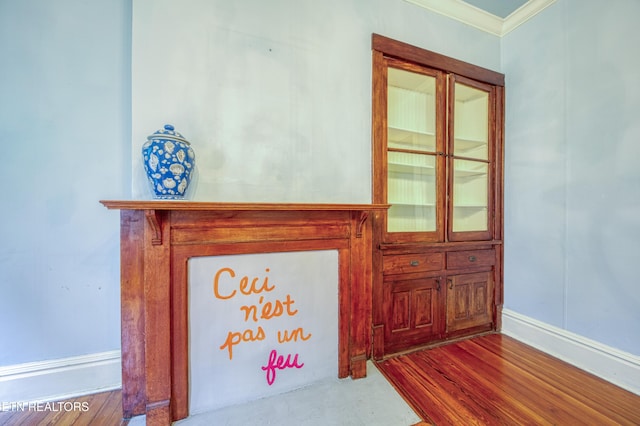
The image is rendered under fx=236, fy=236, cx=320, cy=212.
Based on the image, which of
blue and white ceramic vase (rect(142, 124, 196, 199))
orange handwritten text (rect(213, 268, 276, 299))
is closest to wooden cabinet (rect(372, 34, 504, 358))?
orange handwritten text (rect(213, 268, 276, 299))

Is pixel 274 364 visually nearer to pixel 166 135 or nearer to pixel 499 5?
pixel 166 135

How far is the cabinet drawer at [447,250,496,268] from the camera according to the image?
2.02 metres

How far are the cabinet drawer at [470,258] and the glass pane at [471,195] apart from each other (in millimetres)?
216

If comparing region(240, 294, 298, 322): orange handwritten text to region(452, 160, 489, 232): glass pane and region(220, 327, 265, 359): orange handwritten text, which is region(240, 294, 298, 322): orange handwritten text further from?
region(452, 160, 489, 232): glass pane

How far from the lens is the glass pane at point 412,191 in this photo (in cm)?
195

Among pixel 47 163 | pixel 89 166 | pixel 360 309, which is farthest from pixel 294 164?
pixel 47 163

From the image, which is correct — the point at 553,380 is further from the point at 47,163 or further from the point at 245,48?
the point at 47,163

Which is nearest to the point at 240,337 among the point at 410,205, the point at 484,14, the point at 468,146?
the point at 410,205

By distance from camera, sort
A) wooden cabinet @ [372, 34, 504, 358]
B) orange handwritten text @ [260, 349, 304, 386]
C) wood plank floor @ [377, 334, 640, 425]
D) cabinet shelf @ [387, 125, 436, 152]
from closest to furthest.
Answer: wood plank floor @ [377, 334, 640, 425], orange handwritten text @ [260, 349, 304, 386], wooden cabinet @ [372, 34, 504, 358], cabinet shelf @ [387, 125, 436, 152]

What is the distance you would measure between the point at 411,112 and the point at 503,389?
2.04 m

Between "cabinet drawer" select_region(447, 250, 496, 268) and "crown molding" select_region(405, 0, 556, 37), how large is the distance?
202 centimetres

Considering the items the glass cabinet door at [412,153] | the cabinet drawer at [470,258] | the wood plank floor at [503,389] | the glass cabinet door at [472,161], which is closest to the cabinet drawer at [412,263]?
the cabinet drawer at [470,258]

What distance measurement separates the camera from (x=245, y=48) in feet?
4.84

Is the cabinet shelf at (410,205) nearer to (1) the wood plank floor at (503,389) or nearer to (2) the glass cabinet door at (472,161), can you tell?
(2) the glass cabinet door at (472,161)
